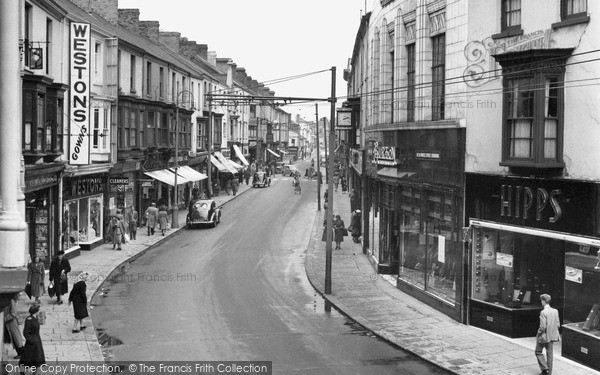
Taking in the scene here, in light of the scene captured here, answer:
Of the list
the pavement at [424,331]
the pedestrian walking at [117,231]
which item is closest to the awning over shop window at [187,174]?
the pedestrian walking at [117,231]

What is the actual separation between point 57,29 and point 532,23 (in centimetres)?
1851

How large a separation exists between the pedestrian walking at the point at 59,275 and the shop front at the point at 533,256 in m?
12.0

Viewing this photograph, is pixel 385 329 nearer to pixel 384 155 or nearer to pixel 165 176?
pixel 384 155

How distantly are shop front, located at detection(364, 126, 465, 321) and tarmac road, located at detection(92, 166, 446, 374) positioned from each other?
10.6ft

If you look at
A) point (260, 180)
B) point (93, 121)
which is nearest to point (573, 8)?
point (93, 121)

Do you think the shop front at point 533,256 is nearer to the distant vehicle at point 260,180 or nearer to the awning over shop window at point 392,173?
the awning over shop window at point 392,173

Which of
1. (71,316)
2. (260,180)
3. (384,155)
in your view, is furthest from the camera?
(260,180)

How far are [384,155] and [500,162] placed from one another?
358 inches

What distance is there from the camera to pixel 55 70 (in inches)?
1113

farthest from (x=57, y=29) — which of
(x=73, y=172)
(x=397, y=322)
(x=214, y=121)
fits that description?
(x=214, y=121)

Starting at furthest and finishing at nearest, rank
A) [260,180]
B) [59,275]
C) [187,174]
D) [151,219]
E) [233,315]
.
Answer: [260,180] → [187,174] → [151,219] → [59,275] → [233,315]

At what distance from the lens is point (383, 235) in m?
28.7

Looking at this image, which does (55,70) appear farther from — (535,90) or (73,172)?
(535,90)

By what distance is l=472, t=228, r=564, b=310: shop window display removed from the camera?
18.5 metres
